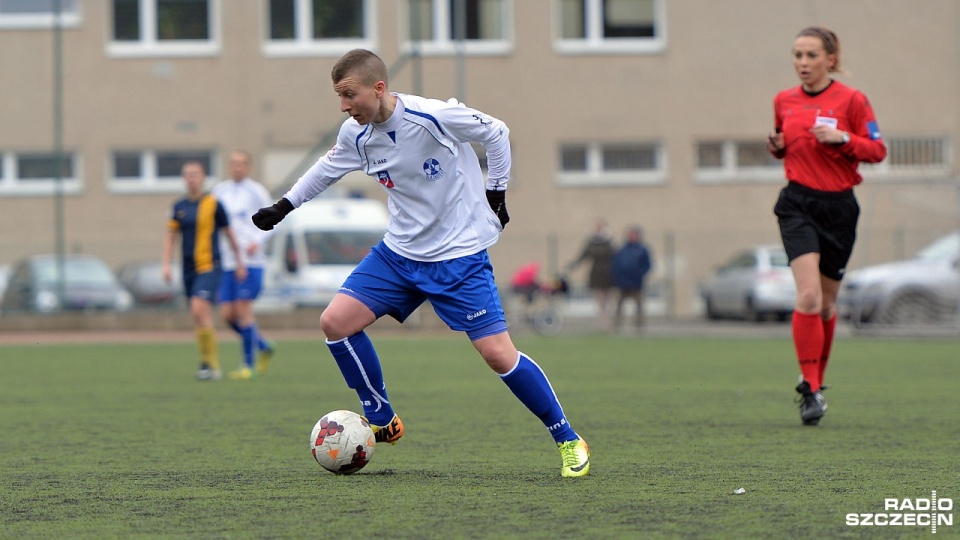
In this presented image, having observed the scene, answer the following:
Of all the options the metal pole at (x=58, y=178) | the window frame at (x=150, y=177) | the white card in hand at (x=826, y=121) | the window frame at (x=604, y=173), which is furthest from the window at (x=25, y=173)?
the white card in hand at (x=826, y=121)

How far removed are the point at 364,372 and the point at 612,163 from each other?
27612 mm

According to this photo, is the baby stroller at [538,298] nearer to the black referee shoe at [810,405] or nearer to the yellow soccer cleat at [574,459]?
the black referee shoe at [810,405]

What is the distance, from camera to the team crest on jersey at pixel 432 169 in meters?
6.73

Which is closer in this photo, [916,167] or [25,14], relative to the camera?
[25,14]

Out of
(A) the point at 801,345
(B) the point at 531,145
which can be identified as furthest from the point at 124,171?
(A) the point at 801,345

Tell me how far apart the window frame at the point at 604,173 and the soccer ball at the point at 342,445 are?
27237 millimetres

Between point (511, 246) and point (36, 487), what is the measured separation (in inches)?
966

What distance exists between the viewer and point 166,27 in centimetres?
3341

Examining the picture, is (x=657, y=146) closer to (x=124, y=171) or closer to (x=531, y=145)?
(x=531, y=145)

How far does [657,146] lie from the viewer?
112 feet

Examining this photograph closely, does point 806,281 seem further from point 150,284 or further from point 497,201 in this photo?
point 150,284

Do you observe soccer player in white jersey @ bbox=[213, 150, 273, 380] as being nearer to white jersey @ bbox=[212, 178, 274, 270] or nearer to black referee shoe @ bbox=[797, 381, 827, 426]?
white jersey @ bbox=[212, 178, 274, 270]

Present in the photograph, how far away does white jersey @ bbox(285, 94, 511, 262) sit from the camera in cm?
667

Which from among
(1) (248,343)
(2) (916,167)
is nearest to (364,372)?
(1) (248,343)
